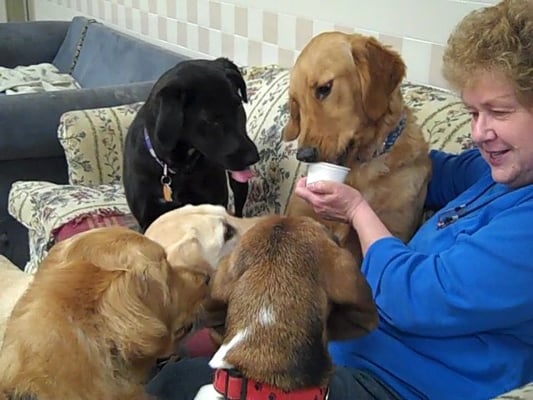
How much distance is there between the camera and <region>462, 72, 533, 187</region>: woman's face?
4.23ft

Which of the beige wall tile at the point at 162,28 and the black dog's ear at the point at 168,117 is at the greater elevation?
the black dog's ear at the point at 168,117

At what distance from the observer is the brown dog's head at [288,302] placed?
42.8 inches

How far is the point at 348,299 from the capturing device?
1.14 meters


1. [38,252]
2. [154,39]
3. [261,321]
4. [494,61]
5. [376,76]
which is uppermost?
[494,61]

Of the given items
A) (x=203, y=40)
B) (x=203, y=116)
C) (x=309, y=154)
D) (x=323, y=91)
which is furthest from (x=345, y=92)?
(x=203, y=40)

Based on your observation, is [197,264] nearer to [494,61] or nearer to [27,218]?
[494,61]

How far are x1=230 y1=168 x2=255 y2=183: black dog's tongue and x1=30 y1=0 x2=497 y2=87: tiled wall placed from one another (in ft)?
1.83

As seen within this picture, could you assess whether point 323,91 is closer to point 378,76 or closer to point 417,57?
point 378,76

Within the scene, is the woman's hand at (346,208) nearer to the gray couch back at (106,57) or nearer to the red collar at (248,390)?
the red collar at (248,390)

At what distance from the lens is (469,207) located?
145cm

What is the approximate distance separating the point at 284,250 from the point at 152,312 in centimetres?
26

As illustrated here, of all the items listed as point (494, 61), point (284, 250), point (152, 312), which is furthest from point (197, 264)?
point (494, 61)

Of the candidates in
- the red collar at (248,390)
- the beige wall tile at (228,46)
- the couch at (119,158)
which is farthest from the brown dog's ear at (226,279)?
the beige wall tile at (228,46)

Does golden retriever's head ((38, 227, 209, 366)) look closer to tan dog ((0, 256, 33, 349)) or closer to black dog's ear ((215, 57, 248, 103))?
tan dog ((0, 256, 33, 349))
